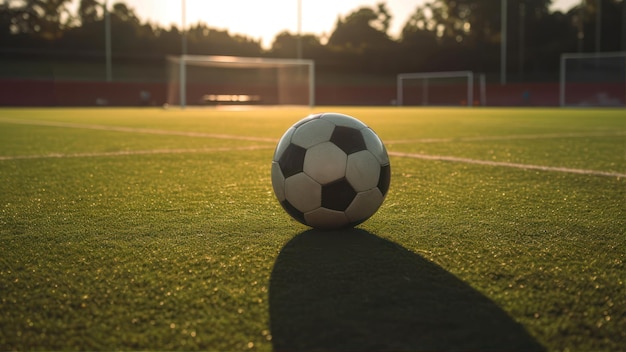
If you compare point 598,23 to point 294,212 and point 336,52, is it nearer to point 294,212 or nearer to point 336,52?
point 336,52

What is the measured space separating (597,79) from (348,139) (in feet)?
104

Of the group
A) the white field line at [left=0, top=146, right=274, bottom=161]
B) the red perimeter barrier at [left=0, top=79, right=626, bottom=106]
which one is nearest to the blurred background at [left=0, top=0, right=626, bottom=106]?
the red perimeter barrier at [left=0, top=79, right=626, bottom=106]

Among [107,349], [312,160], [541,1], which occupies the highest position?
[541,1]

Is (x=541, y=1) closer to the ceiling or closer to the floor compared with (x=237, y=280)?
closer to the ceiling

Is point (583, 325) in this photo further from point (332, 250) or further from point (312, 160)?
point (312, 160)

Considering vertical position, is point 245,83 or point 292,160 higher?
point 245,83

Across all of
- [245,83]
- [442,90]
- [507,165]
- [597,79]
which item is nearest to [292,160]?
[507,165]

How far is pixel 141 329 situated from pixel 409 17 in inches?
2786

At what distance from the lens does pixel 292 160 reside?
8.57 feet

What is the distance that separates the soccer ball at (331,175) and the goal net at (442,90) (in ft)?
119

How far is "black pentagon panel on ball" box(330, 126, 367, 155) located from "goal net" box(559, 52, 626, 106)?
100ft

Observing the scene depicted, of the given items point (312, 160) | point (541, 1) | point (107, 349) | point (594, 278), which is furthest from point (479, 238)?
point (541, 1)

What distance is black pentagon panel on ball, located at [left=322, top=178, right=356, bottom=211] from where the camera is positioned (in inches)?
99.0

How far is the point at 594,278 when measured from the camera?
1.98m
